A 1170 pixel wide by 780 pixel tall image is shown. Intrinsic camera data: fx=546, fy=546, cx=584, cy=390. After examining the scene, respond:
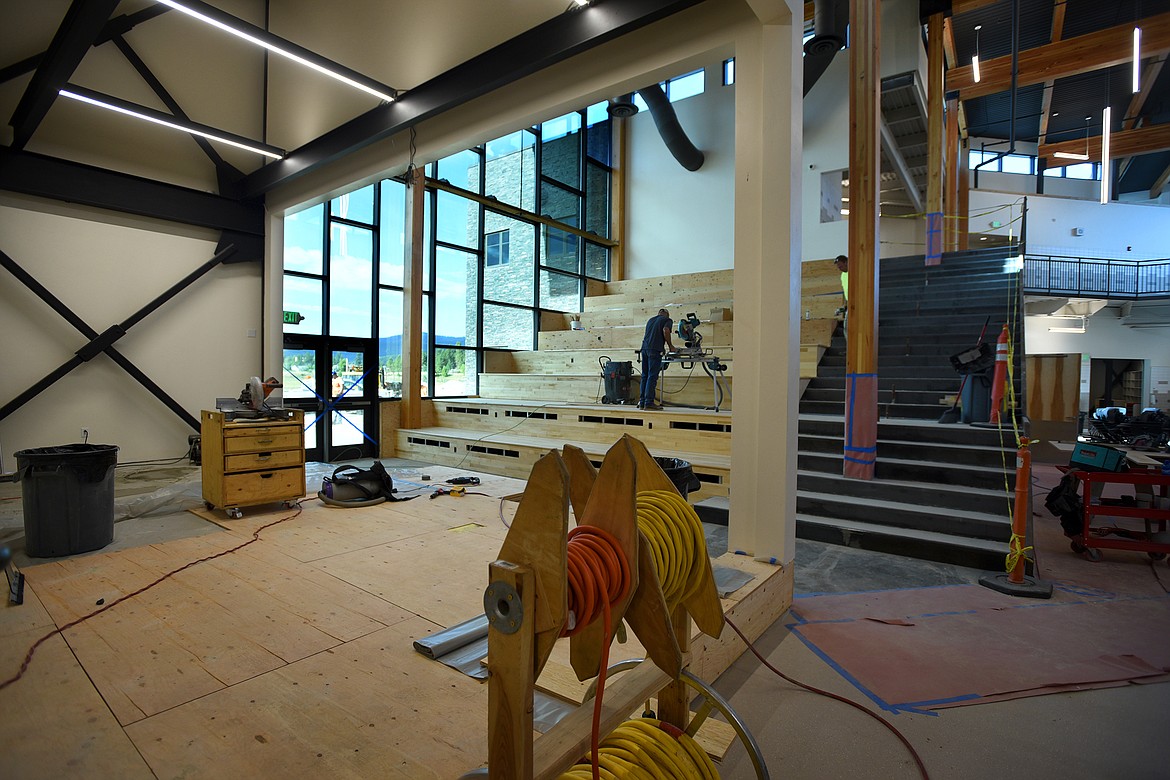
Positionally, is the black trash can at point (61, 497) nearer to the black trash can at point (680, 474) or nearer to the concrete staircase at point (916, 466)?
the black trash can at point (680, 474)

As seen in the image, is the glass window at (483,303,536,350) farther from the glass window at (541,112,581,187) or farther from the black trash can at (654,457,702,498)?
the black trash can at (654,457,702,498)

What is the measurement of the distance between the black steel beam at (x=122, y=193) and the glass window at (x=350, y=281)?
1122mm

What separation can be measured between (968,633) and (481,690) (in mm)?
2519

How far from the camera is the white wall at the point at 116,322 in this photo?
5785mm

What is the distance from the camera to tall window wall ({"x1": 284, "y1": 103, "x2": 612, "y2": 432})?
805cm

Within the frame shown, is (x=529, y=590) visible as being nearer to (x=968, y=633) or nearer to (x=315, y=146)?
(x=968, y=633)

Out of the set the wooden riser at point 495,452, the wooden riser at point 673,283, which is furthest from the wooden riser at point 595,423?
the wooden riser at point 673,283

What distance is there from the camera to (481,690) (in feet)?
6.65

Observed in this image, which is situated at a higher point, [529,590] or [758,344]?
[758,344]

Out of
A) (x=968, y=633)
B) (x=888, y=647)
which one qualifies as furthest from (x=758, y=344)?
(x=968, y=633)

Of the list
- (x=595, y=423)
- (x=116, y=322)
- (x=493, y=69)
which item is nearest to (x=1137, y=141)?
(x=595, y=423)

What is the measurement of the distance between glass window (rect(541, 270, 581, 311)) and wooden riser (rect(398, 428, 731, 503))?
434 centimetres

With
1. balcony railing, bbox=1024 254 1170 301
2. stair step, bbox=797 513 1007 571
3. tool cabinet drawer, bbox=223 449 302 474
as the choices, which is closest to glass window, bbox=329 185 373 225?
tool cabinet drawer, bbox=223 449 302 474

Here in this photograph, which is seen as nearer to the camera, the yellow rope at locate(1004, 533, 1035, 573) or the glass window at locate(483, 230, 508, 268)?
the yellow rope at locate(1004, 533, 1035, 573)
